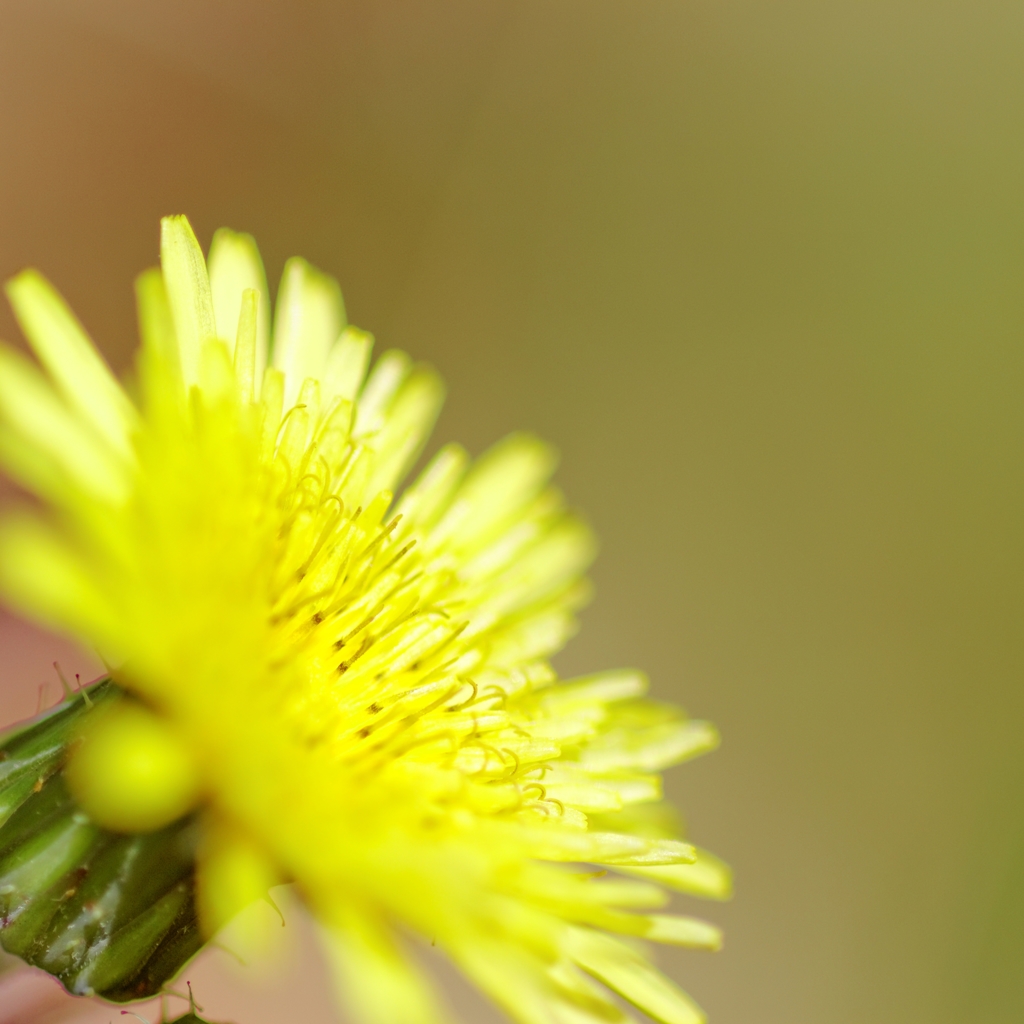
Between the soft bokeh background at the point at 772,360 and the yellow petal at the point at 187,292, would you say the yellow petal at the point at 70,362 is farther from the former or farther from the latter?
the soft bokeh background at the point at 772,360

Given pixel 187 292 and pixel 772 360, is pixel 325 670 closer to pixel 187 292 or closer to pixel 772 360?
pixel 187 292

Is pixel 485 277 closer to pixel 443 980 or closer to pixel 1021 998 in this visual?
pixel 443 980

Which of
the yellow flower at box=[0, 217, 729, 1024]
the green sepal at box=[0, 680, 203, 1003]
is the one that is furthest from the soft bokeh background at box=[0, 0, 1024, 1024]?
the green sepal at box=[0, 680, 203, 1003]

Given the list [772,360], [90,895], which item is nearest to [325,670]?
[90,895]

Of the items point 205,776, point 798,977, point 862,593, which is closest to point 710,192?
point 862,593

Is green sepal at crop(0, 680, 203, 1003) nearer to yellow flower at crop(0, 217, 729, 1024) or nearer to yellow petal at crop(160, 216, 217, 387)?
yellow flower at crop(0, 217, 729, 1024)

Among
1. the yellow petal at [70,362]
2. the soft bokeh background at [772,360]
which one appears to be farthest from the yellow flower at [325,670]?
the soft bokeh background at [772,360]
